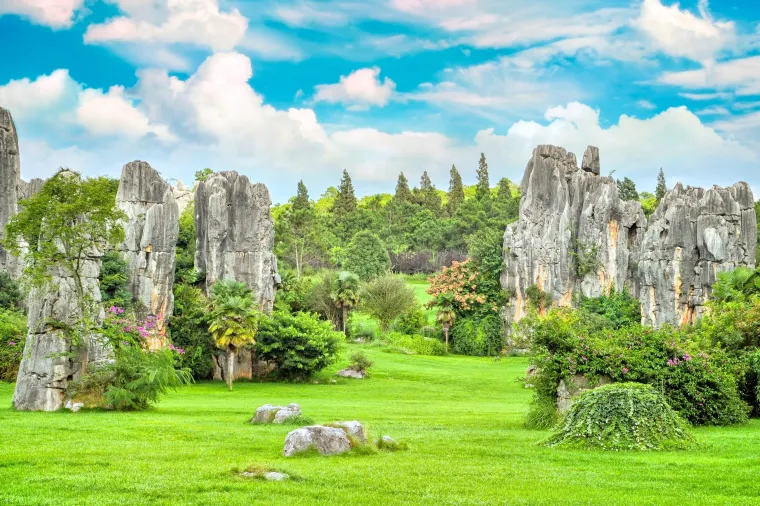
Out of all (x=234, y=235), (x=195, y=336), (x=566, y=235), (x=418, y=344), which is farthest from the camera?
(x=566, y=235)

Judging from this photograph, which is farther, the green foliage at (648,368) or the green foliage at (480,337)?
the green foliage at (480,337)

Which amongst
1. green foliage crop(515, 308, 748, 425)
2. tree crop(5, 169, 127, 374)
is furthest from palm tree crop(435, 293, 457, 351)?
green foliage crop(515, 308, 748, 425)

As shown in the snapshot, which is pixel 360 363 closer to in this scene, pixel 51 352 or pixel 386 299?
pixel 51 352

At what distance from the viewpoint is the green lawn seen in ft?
41.2

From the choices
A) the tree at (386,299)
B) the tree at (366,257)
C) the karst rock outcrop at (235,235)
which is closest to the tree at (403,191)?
the tree at (366,257)

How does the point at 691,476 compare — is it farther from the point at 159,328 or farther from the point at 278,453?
the point at 159,328

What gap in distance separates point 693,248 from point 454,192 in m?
89.8

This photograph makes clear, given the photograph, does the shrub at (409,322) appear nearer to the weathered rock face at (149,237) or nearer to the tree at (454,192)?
the weathered rock face at (149,237)

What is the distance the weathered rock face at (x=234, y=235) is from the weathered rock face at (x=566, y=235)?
25937mm

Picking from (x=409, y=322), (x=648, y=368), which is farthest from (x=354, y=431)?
(x=409, y=322)

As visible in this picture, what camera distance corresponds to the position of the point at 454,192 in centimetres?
15362

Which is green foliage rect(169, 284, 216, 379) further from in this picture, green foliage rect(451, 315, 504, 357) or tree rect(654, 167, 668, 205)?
tree rect(654, 167, 668, 205)

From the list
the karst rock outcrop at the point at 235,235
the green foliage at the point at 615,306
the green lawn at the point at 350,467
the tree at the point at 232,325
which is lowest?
the green lawn at the point at 350,467

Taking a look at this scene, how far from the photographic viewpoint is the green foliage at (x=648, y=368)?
22.9 meters
